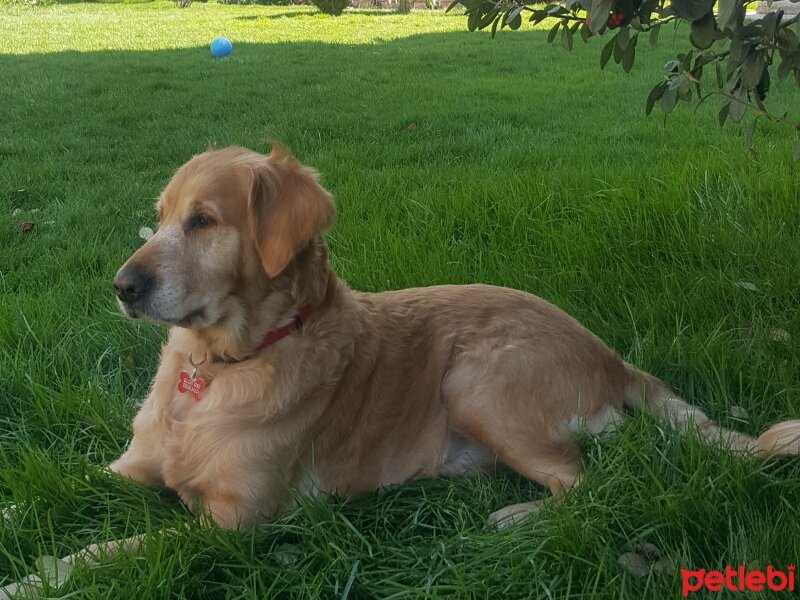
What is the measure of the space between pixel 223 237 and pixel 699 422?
5.35ft

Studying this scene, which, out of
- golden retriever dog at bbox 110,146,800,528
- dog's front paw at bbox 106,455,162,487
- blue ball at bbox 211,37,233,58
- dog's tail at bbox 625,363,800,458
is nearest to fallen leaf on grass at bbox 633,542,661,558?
golden retriever dog at bbox 110,146,800,528

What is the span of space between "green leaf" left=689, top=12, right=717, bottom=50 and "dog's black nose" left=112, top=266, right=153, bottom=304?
65.5 inches

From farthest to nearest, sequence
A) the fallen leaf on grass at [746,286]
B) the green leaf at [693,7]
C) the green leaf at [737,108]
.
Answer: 1. the fallen leaf on grass at [746,286]
2. the green leaf at [737,108]
3. the green leaf at [693,7]

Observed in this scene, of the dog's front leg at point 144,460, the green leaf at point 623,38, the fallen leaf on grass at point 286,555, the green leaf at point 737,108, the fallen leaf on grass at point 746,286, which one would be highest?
the green leaf at point 623,38

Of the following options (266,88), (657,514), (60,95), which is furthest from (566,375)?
(60,95)

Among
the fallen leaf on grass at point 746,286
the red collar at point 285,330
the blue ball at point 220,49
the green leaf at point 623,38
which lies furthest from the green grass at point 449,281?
the blue ball at point 220,49

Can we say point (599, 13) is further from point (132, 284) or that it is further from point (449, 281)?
point (449, 281)

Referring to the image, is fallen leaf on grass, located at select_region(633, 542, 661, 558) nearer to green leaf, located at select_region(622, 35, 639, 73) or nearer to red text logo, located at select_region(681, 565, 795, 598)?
red text logo, located at select_region(681, 565, 795, 598)

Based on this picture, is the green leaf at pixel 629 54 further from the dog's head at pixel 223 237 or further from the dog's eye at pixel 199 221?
the dog's eye at pixel 199 221

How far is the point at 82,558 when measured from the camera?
1.89 m

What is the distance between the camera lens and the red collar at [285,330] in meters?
2.36

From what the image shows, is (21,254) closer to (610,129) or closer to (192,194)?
(192,194)

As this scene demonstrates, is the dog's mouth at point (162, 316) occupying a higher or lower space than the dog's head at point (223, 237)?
lower

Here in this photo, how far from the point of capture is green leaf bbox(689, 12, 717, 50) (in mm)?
2010
